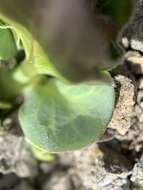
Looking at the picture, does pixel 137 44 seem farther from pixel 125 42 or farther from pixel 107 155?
pixel 107 155

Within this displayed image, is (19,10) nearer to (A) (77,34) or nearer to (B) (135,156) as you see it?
(A) (77,34)

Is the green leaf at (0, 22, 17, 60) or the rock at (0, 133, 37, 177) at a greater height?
the green leaf at (0, 22, 17, 60)

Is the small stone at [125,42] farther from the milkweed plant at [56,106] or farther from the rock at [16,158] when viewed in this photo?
the rock at [16,158]

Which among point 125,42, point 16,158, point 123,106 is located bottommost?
point 16,158

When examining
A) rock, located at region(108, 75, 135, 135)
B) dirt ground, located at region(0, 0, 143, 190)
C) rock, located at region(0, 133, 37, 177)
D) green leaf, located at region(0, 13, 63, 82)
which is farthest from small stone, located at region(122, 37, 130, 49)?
rock, located at region(0, 133, 37, 177)

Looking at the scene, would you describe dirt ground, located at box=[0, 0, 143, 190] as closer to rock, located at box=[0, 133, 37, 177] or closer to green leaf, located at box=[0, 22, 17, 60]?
rock, located at box=[0, 133, 37, 177]

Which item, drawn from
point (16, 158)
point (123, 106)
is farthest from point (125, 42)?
point (16, 158)
